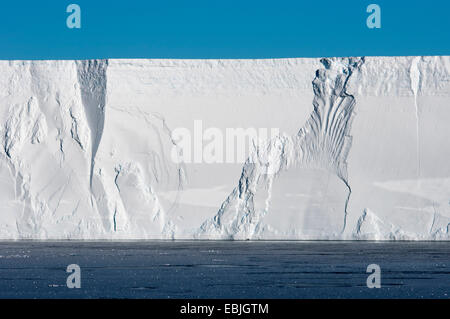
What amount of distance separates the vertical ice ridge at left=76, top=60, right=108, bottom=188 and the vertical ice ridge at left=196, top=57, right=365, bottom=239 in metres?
6.99

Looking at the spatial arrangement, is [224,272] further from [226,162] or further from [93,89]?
[93,89]

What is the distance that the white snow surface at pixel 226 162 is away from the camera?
36.9 m

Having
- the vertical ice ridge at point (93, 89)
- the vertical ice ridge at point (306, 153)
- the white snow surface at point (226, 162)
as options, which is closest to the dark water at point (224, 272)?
the white snow surface at point (226, 162)

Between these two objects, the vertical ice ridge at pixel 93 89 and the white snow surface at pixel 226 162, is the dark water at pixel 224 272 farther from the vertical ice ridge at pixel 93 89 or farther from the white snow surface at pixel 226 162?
the vertical ice ridge at pixel 93 89

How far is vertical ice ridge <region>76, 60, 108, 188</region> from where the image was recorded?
39781mm

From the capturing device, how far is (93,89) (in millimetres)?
40094

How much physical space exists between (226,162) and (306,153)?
3.46m

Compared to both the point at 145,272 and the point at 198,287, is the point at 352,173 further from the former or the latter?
the point at 198,287

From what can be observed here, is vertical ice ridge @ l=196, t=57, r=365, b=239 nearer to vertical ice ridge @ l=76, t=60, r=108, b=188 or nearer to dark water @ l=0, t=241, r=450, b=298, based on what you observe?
vertical ice ridge @ l=76, t=60, r=108, b=188

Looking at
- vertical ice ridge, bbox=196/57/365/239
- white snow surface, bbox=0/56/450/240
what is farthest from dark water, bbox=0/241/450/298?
vertical ice ridge, bbox=196/57/365/239

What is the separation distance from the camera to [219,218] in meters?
37.1

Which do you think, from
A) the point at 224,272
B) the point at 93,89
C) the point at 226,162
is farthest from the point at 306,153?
the point at 224,272

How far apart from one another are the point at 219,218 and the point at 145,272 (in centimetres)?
1644
